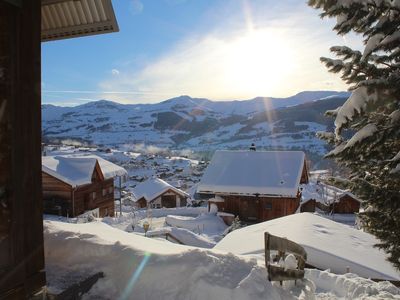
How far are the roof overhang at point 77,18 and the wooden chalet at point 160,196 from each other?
34.8 metres

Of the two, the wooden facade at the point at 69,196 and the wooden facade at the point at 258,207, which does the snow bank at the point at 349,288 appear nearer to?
the wooden facade at the point at 258,207

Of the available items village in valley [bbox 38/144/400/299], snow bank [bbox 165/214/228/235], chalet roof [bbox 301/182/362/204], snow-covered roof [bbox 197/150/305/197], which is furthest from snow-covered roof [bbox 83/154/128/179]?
chalet roof [bbox 301/182/362/204]

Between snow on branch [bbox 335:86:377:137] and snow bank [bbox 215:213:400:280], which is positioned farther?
snow bank [bbox 215:213:400:280]

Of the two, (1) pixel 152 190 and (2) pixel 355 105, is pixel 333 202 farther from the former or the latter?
(2) pixel 355 105

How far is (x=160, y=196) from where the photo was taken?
41.1 metres

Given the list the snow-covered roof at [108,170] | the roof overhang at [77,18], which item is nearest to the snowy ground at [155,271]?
the roof overhang at [77,18]

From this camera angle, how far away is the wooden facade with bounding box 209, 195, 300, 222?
78.5 ft

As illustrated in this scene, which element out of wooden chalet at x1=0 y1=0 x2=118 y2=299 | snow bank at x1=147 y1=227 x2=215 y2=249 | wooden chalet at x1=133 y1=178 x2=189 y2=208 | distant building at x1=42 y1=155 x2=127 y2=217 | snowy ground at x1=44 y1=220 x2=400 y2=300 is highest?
wooden chalet at x1=0 y1=0 x2=118 y2=299

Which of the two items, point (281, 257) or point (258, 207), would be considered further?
point (258, 207)

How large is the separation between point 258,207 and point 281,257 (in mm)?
18853

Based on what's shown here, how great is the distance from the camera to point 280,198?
24.0m

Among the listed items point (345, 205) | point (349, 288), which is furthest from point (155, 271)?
point (345, 205)

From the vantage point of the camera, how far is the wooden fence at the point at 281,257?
4879 millimetres

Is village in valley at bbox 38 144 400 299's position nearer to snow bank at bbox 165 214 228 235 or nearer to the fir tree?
snow bank at bbox 165 214 228 235
